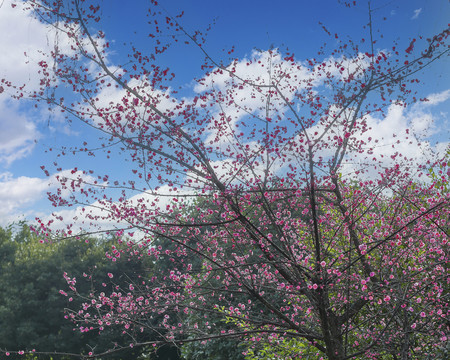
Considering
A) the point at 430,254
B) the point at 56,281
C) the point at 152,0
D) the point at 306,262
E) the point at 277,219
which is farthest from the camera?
the point at 56,281

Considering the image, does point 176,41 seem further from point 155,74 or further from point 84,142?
point 84,142

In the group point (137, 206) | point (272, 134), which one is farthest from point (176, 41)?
point (137, 206)

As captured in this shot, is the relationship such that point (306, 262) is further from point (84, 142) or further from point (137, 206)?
point (84, 142)

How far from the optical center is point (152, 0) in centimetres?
578

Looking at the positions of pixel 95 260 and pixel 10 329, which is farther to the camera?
pixel 95 260

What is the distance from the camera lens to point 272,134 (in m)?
6.10

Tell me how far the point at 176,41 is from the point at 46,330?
23.0 m

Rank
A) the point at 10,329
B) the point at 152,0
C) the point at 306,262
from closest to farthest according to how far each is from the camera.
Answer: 1. the point at 152,0
2. the point at 306,262
3. the point at 10,329

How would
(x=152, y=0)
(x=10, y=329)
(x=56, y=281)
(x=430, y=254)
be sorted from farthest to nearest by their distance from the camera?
1. (x=56, y=281)
2. (x=10, y=329)
3. (x=430, y=254)
4. (x=152, y=0)

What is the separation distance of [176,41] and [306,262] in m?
4.71

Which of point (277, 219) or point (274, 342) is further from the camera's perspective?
point (274, 342)

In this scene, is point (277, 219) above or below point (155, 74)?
below

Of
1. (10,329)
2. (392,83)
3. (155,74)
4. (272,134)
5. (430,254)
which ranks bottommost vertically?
(10,329)

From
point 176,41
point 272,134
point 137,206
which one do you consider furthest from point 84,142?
point 272,134
